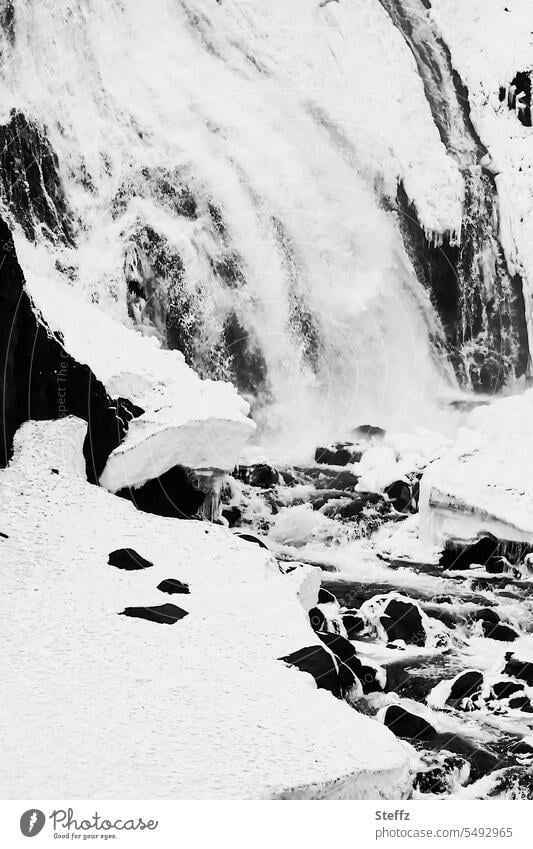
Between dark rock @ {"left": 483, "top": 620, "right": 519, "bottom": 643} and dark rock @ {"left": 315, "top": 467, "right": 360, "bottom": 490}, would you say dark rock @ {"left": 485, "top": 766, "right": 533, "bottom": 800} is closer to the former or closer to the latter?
dark rock @ {"left": 483, "top": 620, "right": 519, "bottom": 643}

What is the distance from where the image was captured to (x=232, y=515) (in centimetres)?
1158

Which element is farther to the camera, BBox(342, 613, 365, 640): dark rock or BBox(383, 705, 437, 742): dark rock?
BBox(342, 613, 365, 640): dark rock

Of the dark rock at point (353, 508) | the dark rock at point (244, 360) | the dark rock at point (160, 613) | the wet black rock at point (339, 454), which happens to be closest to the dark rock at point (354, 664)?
the dark rock at point (160, 613)

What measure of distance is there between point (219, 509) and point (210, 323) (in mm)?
2551

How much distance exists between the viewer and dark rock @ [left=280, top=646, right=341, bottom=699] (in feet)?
21.8

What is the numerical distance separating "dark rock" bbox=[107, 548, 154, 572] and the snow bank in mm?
1727

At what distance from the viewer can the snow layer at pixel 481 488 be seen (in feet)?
39.0

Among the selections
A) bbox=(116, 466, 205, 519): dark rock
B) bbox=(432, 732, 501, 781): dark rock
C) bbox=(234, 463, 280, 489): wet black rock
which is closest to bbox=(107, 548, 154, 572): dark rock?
bbox=(116, 466, 205, 519): dark rock

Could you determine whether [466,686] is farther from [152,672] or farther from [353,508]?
[353,508]

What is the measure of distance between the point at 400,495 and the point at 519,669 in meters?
4.34

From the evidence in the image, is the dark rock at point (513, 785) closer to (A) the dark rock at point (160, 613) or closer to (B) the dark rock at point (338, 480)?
(A) the dark rock at point (160, 613)

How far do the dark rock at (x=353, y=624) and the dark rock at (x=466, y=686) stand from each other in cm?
142
